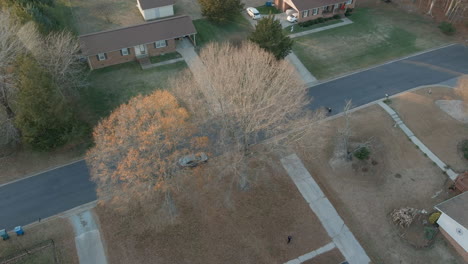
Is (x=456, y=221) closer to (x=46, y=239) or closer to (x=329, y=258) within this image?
(x=329, y=258)

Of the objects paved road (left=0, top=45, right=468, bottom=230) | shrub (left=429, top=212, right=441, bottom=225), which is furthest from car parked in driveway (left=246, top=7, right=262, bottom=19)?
shrub (left=429, top=212, right=441, bottom=225)

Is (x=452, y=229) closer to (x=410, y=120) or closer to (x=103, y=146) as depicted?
(x=410, y=120)

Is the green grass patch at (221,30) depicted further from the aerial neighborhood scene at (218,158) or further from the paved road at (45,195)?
the paved road at (45,195)

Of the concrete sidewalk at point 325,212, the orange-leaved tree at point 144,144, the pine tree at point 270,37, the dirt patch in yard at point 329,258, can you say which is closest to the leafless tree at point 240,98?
the orange-leaved tree at point 144,144

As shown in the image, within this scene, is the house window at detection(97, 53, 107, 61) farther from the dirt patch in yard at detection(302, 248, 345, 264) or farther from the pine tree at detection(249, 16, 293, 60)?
the dirt patch in yard at detection(302, 248, 345, 264)

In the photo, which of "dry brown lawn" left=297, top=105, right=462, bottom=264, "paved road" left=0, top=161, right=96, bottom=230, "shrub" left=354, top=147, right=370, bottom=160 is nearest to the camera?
"dry brown lawn" left=297, top=105, right=462, bottom=264

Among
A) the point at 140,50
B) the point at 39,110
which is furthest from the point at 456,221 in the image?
the point at 140,50

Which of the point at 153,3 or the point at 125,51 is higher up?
the point at 153,3
